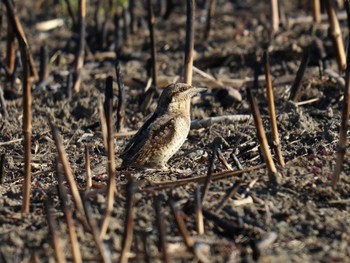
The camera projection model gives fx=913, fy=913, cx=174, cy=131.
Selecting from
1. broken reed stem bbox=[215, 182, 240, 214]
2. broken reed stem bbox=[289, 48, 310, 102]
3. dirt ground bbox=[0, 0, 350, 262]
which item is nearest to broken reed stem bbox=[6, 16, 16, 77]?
dirt ground bbox=[0, 0, 350, 262]

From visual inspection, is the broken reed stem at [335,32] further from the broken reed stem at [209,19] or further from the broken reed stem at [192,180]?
the broken reed stem at [192,180]

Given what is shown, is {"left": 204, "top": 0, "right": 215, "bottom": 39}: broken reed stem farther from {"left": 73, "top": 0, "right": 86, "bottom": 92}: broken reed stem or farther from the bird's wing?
the bird's wing

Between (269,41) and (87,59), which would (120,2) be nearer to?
(87,59)

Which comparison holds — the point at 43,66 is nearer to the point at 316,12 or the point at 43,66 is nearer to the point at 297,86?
the point at 297,86

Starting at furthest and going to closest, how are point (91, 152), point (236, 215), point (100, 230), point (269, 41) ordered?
point (269, 41) → point (91, 152) → point (236, 215) → point (100, 230)

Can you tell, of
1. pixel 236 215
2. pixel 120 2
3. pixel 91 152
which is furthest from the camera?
pixel 120 2

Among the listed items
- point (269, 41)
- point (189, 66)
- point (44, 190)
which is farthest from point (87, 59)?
point (44, 190)

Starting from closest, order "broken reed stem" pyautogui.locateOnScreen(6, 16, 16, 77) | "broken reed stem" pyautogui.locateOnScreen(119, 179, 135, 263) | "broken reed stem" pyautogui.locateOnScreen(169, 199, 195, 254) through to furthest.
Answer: "broken reed stem" pyautogui.locateOnScreen(119, 179, 135, 263), "broken reed stem" pyautogui.locateOnScreen(169, 199, 195, 254), "broken reed stem" pyautogui.locateOnScreen(6, 16, 16, 77)
